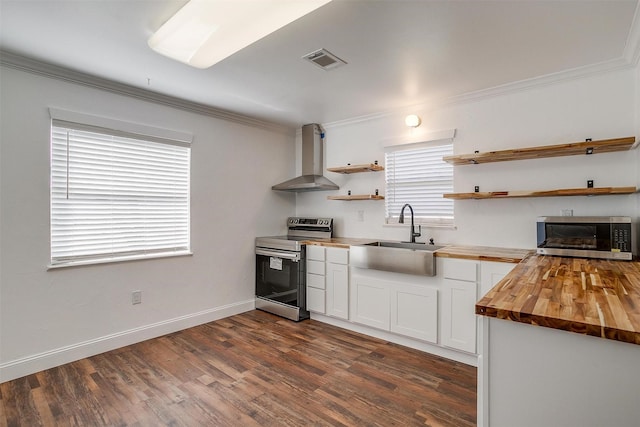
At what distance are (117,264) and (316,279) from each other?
6.47 ft

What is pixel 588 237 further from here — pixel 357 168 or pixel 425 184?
pixel 357 168

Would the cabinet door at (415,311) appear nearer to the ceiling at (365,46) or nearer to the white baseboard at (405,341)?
the white baseboard at (405,341)

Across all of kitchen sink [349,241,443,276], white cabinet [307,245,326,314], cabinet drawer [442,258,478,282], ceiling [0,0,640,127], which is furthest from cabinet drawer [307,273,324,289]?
ceiling [0,0,640,127]

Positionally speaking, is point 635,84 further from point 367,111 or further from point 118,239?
point 118,239

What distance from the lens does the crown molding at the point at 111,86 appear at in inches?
95.5

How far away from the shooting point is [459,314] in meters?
2.66

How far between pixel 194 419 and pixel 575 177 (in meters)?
3.31

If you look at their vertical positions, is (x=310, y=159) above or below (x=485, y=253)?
above

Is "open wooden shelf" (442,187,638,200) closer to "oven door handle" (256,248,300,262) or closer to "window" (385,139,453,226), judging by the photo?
"window" (385,139,453,226)

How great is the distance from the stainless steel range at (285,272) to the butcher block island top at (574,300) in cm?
236

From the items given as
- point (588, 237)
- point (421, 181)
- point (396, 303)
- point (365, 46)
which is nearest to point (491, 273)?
point (588, 237)

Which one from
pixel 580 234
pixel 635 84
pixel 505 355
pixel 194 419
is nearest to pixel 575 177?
pixel 580 234

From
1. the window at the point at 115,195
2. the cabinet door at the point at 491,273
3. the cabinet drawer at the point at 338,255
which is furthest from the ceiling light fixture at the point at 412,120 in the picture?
the window at the point at 115,195

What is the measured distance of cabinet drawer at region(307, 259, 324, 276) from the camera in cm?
361
